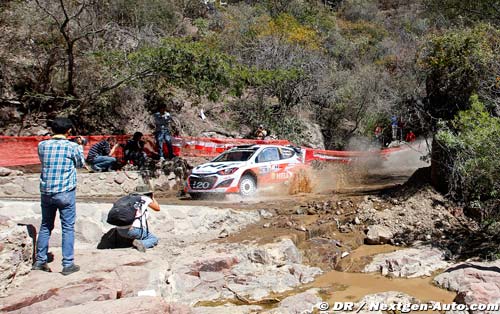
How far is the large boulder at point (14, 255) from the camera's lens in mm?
5094

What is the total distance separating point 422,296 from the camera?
6.54 meters

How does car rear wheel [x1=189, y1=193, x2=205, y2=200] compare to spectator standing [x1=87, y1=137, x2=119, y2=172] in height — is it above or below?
below

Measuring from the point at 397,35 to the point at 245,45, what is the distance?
1931 centimetres

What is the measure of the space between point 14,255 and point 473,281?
6060mm

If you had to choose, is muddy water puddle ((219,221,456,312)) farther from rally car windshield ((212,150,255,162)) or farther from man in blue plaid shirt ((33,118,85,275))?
rally car windshield ((212,150,255,162))

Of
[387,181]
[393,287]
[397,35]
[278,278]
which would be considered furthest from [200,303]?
[397,35]

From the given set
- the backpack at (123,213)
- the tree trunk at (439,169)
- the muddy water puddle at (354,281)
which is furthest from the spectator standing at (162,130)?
the tree trunk at (439,169)

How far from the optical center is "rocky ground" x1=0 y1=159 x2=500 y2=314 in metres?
5.31

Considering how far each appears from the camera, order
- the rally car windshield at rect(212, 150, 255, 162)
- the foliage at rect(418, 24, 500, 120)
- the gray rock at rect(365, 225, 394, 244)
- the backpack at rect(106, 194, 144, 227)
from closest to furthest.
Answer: the backpack at rect(106, 194, 144, 227), the gray rock at rect(365, 225, 394, 244), the foliage at rect(418, 24, 500, 120), the rally car windshield at rect(212, 150, 255, 162)

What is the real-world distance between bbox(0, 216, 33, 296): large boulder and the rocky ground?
0.04 ft

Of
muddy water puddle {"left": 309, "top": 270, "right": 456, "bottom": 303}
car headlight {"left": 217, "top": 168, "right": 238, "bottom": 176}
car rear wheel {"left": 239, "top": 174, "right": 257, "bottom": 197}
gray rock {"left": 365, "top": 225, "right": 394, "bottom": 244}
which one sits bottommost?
muddy water puddle {"left": 309, "top": 270, "right": 456, "bottom": 303}

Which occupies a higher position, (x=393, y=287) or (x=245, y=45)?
(x=245, y=45)

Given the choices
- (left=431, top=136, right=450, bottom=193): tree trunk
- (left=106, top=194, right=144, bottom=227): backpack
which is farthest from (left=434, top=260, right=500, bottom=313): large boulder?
(left=106, top=194, right=144, bottom=227): backpack

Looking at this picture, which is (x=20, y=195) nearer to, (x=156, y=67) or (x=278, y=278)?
(x=156, y=67)
